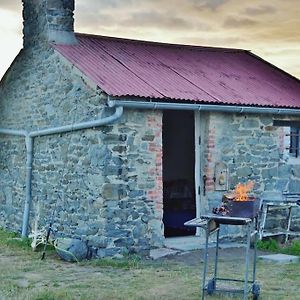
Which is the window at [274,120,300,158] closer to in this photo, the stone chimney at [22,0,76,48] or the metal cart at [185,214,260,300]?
the stone chimney at [22,0,76,48]

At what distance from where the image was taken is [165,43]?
50.6 ft

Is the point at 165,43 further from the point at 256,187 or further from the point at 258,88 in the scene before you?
the point at 256,187

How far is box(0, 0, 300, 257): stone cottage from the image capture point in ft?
37.7

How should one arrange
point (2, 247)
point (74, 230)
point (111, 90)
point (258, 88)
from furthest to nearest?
point (258, 88) < point (2, 247) < point (74, 230) < point (111, 90)

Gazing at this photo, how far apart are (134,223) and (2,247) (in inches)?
122

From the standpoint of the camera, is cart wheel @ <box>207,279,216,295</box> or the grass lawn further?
the grass lawn

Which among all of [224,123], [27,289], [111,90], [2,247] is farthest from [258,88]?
[27,289]

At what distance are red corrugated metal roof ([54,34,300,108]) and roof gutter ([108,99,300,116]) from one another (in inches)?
4.8

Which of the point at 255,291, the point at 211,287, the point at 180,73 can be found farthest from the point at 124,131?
the point at 255,291

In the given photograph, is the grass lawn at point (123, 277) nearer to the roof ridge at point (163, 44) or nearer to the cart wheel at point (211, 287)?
the cart wheel at point (211, 287)

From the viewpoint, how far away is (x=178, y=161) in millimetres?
16297

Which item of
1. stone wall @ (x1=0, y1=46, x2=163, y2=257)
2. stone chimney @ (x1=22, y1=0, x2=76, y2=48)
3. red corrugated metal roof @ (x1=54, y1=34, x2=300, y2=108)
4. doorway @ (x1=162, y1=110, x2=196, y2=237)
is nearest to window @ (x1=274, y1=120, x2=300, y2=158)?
red corrugated metal roof @ (x1=54, y1=34, x2=300, y2=108)

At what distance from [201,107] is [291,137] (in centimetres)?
284

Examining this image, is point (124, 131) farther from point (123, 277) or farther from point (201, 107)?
point (123, 277)
